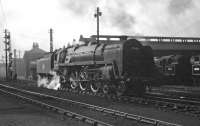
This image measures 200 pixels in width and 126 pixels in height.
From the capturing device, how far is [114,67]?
1717cm

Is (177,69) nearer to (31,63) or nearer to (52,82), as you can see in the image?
(52,82)

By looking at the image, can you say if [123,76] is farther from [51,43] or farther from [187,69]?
[51,43]

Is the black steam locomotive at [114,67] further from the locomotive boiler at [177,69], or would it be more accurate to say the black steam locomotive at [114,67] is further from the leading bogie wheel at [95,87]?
the locomotive boiler at [177,69]

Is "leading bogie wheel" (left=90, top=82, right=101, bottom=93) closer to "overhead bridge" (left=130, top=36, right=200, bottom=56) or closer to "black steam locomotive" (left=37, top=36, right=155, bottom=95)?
"black steam locomotive" (left=37, top=36, right=155, bottom=95)

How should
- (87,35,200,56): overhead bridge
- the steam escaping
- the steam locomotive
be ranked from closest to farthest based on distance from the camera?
the steam escaping, the steam locomotive, (87,35,200,56): overhead bridge

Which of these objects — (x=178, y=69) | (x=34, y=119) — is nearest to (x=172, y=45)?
(x=178, y=69)

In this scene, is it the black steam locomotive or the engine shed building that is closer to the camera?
the black steam locomotive

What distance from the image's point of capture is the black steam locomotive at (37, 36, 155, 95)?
16.8 m

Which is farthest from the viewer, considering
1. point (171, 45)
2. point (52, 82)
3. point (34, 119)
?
point (171, 45)

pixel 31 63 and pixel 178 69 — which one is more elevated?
pixel 31 63

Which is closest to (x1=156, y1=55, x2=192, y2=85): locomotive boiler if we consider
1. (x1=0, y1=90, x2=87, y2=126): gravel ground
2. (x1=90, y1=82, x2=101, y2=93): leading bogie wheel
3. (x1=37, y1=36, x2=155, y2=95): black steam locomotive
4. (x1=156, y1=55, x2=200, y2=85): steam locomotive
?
(x1=156, y1=55, x2=200, y2=85): steam locomotive

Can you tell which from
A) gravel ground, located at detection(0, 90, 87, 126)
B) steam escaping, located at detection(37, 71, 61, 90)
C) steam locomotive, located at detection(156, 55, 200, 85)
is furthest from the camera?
steam locomotive, located at detection(156, 55, 200, 85)

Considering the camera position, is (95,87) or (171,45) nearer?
(95,87)

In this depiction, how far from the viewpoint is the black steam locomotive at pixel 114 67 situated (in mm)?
16766
